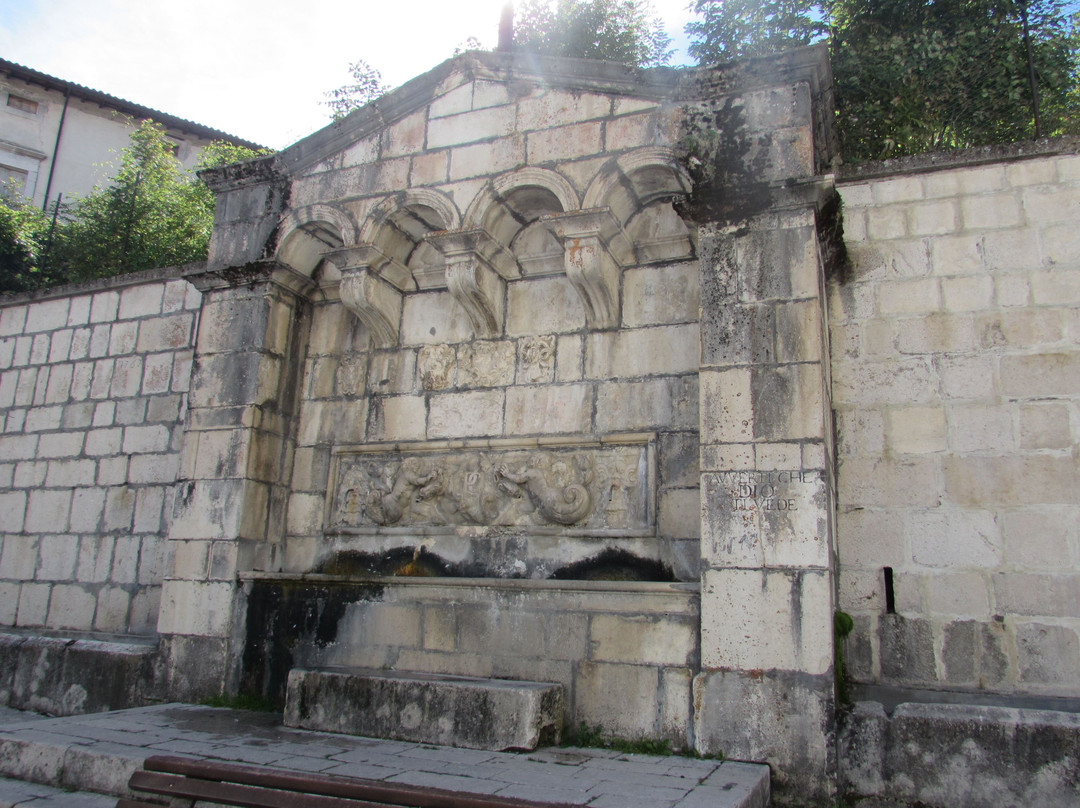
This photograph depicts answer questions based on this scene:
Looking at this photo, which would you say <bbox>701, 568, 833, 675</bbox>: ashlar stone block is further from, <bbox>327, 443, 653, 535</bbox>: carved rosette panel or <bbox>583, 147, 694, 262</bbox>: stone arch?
<bbox>583, 147, 694, 262</bbox>: stone arch

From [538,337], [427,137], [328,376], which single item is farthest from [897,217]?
[328,376]

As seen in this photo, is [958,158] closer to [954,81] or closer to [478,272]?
[478,272]

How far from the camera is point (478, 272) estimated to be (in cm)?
577

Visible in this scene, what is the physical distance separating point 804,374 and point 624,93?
7.63ft

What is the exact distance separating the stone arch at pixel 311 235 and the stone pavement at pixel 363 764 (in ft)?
11.0

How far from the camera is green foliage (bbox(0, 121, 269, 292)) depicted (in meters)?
13.4

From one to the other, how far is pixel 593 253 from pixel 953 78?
221 inches

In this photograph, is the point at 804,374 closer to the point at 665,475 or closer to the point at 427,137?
the point at 665,475

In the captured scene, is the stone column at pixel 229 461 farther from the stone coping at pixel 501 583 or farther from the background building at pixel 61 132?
the background building at pixel 61 132

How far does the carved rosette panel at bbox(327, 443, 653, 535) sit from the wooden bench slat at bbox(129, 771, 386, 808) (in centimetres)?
233

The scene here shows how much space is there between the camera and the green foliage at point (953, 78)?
8539mm

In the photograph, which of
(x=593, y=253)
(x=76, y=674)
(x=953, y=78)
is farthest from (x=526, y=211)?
(x=953, y=78)

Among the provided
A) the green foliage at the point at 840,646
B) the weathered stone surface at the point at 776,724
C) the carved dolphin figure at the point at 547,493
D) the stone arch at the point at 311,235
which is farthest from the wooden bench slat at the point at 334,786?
the stone arch at the point at 311,235

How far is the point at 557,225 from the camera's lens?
5.38 metres
